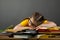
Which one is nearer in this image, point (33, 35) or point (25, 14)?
point (33, 35)

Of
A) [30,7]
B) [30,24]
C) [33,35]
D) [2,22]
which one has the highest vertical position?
[30,7]

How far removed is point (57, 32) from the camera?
2074 millimetres

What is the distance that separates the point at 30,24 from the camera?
2.83 metres

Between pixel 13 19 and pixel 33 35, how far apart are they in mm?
1688

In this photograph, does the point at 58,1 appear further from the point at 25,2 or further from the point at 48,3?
the point at 25,2

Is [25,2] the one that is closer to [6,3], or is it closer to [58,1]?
[6,3]

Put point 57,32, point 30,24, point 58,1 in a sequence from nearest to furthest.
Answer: point 57,32 → point 30,24 → point 58,1

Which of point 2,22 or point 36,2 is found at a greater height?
point 36,2

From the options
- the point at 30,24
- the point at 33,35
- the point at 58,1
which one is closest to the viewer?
the point at 33,35

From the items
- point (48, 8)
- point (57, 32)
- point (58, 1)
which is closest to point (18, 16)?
point (48, 8)

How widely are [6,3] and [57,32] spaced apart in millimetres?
1816

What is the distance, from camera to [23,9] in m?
3.55

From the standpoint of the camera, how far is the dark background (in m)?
3.49

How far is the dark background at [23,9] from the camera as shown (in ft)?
11.5
